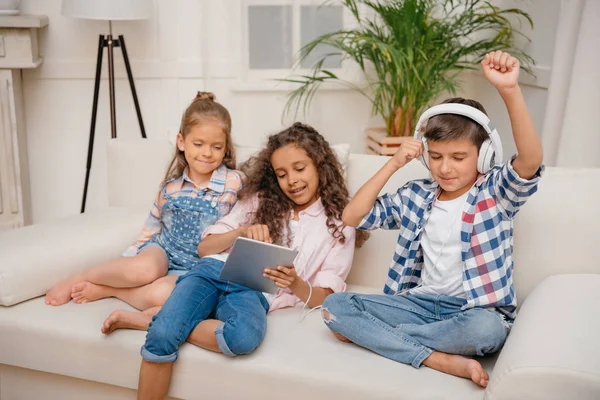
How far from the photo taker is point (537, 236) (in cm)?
191

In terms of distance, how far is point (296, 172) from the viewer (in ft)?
6.63

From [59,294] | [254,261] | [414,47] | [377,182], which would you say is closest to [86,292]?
[59,294]

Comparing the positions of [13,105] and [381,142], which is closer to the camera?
[381,142]

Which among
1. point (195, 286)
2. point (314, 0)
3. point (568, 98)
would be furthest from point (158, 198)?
point (314, 0)

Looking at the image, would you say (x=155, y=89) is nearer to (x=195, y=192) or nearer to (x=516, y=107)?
(x=195, y=192)

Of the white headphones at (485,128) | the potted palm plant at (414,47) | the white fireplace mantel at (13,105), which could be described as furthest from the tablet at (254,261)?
the white fireplace mantel at (13,105)

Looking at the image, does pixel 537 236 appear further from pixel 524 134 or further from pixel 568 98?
pixel 568 98

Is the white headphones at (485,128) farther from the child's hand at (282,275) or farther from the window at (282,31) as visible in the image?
the window at (282,31)

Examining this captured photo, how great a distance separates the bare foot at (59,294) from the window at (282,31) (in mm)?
1913

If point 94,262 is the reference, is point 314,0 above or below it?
above

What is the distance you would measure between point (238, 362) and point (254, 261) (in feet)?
0.91

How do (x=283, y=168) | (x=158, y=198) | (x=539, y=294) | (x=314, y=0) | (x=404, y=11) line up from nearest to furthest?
(x=539, y=294)
(x=283, y=168)
(x=158, y=198)
(x=404, y=11)
(x=314, y=0)

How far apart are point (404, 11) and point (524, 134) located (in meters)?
1.63

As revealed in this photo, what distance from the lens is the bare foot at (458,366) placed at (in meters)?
1.53
